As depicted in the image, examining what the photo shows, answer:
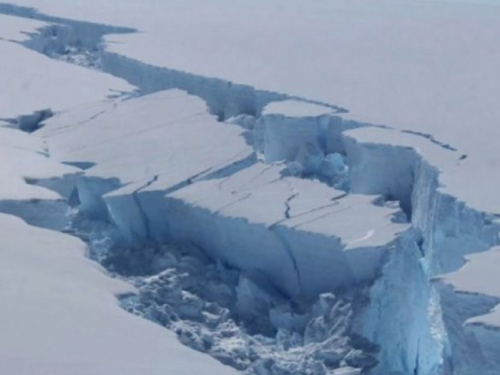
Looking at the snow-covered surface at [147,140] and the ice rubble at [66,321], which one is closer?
the ice rubble at [66,321]

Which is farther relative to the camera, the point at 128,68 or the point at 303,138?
the point at 128,68

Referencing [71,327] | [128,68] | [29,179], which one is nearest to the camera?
[71,327]

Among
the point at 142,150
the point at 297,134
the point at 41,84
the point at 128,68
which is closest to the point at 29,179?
the point at 142,150

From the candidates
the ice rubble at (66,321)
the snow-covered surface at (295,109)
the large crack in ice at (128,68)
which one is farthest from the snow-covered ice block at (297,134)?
the ice rubble at (66,321)

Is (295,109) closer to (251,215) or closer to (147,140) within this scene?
(147,140)

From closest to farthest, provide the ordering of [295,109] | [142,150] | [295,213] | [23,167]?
1. [295,213]
2. [23,167]
3. [142,150]
4. [295,109]

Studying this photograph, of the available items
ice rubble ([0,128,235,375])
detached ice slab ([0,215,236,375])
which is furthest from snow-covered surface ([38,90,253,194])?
detached ice slab ([0,215,236,375])

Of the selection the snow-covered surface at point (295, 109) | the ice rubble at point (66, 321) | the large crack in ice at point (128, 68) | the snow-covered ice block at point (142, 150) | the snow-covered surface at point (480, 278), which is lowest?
the large crack in ice at point (128, 68)

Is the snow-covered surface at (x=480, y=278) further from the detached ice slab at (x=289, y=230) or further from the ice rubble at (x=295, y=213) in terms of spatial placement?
the detached ice slab at (x=289, y=230)

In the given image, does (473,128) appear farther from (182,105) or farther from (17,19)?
(17,19)
